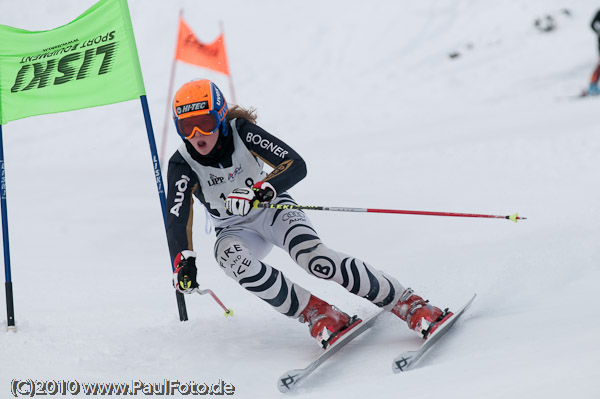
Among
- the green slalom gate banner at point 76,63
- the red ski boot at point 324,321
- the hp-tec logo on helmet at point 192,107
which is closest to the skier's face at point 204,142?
the hp-tec logo on helmet at point 192,107

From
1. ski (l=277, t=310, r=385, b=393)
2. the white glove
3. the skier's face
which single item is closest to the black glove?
the white glove

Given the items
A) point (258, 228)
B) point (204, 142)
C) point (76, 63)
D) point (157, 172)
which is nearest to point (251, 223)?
point (258, 228)

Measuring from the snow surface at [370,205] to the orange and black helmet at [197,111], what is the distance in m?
1.28

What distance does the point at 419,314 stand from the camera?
368 cm

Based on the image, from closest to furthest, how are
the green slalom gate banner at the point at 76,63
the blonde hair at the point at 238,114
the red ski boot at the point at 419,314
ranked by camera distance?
the red ski boot at the point at 419,314 < the blonde hair at the point at 238,114 < the green slalom gate banner at the point at 76,63

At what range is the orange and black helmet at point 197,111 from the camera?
372cm

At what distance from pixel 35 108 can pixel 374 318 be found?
2607 millimetres

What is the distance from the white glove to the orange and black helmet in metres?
0.42

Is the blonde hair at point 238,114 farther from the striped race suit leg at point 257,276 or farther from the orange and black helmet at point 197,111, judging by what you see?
the striped race suit leg at point 257,276

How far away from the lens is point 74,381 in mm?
3316

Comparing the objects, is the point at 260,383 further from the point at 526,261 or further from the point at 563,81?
the point at 563,81

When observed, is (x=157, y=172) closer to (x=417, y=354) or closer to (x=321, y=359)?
(x=321, y=359)

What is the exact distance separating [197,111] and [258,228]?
80cm

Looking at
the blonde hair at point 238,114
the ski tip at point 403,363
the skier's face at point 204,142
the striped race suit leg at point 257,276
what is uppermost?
the blonde hair at point 238,114
